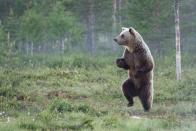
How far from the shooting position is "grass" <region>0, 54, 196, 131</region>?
994cm

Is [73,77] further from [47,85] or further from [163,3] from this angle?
[163,3]

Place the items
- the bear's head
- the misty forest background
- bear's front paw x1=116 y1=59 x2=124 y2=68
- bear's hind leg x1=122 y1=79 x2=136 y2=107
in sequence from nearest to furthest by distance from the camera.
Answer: the misty forest background
bear's front paw x1=116 y1=59 x2=124 y2=68
the bear's head
bear's hind leg x1=122 y1=79 x2=136 y2=107

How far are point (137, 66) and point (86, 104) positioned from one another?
155cm

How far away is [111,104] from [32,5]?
3215cm

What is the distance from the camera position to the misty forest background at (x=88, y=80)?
10.4 meters

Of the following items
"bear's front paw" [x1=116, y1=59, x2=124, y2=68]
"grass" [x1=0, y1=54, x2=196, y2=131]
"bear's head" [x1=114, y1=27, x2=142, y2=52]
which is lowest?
"grass" [x1=0, y1=54, x2=196, y2=131]

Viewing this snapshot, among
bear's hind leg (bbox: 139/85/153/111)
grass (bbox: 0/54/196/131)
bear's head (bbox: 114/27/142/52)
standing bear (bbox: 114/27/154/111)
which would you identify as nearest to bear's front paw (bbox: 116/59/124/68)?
standing bear (bbox: 114/27/154/111)

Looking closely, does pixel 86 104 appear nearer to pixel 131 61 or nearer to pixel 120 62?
pixel 120 62

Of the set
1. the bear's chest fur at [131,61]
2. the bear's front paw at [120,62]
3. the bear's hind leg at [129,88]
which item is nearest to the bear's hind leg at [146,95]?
the bear's hind leg at [129,88]

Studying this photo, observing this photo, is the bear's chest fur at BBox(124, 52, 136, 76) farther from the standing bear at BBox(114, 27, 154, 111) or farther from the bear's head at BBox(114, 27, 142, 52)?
the bear's head at BBox(114, 27, 142, 52)

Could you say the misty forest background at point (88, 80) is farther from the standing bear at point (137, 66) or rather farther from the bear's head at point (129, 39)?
the bear's head at point (129, 39)

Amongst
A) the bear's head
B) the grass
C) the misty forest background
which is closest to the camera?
the grass

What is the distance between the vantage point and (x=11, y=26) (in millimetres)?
42031

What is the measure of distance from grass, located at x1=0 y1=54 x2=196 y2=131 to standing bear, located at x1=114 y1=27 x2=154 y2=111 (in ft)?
1.65
